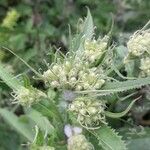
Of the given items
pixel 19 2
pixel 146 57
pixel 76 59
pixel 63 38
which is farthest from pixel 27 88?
pixel 19 2

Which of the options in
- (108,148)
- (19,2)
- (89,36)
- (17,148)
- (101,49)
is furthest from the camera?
(19,2)

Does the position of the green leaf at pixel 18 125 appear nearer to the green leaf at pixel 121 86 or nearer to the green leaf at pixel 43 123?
the green leaf at pixel 43 123

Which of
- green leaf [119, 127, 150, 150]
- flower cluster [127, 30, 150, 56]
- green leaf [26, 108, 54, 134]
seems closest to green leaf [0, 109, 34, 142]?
green leaf [26, 108, 54, 134]

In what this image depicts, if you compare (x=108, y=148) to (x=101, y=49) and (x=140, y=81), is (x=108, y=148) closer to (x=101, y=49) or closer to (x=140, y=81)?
(x=140, y=81)

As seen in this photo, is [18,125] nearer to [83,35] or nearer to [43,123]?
[43,123]

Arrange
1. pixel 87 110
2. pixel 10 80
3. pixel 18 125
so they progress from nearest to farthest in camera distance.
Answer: pixel 87 110 → pixel 10 80 → pixel 18 125

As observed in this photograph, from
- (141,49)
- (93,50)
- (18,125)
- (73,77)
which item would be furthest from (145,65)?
(18,125)
